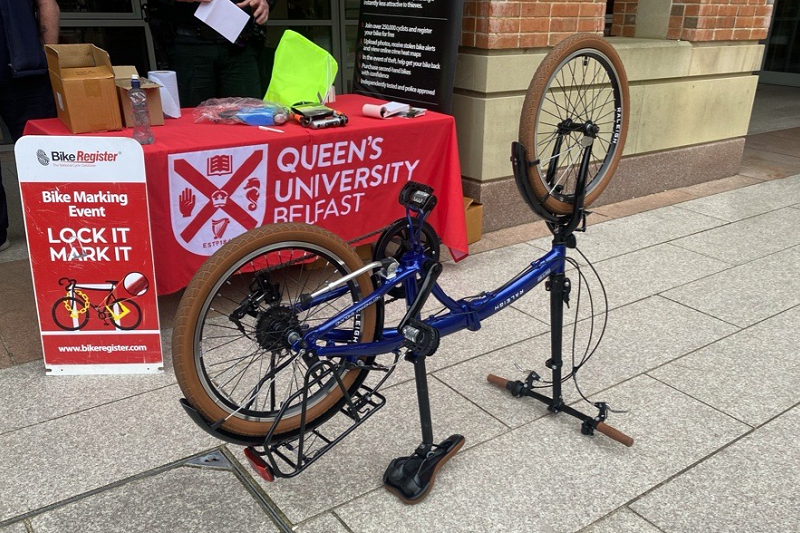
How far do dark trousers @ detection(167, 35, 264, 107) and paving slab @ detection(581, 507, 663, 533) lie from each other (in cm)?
350

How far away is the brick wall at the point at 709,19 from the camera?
611cm

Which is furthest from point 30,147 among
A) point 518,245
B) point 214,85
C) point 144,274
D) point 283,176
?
point 518,245

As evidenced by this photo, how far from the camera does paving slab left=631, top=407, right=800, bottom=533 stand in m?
2.40

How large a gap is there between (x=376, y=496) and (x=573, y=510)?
27.8 inches

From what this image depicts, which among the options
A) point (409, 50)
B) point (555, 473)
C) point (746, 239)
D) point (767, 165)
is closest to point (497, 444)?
point (555, 473)

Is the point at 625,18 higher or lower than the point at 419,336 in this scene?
higher

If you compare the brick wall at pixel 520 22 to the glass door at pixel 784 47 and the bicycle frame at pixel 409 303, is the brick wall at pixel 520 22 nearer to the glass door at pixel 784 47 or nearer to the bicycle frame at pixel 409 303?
the bicycle frame at pixel 409 303

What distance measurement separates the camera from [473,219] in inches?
190

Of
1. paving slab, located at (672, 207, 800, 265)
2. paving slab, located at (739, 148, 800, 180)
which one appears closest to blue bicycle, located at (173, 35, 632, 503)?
paving slab, located at (672, 207, 800, 265)

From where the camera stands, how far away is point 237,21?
4.05 m

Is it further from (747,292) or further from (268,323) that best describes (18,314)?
(747,292)

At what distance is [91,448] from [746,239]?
4741 mm

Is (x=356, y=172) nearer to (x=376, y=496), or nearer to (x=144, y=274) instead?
(x=144, y=274)

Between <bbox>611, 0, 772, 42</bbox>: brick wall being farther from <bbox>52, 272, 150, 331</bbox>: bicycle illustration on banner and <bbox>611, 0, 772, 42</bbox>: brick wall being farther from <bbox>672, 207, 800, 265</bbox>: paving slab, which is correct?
<bbox>52, 272, 150, 331</bbox>: bicycle illustration on banner
